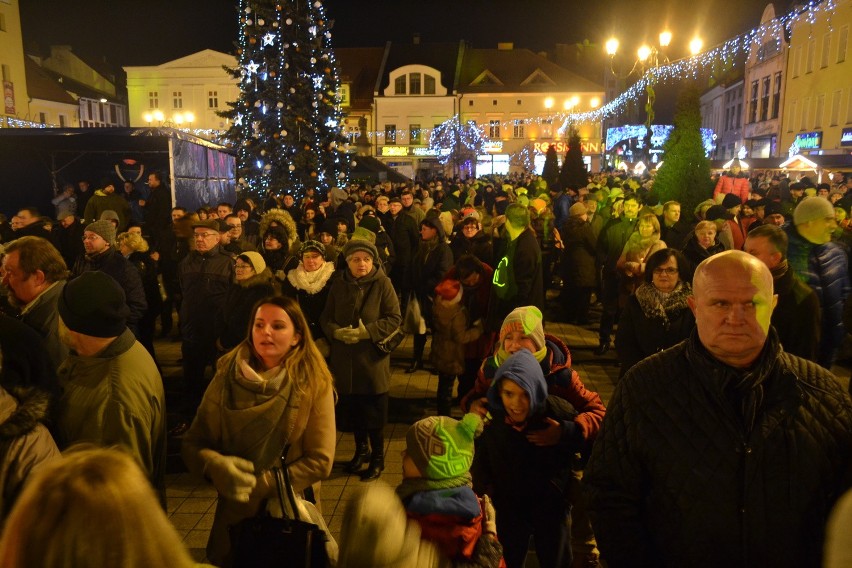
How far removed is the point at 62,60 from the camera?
6206 centimetres

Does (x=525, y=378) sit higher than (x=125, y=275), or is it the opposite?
(x=125, y=275)

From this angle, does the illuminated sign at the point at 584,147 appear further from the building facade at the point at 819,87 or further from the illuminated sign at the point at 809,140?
the illuminated sign at the point at 809,140

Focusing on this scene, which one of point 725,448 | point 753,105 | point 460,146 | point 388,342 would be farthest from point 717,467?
point 753,105

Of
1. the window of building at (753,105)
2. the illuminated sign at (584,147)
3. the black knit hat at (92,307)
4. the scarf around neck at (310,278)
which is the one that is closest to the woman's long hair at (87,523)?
the black knit hat at (92,307)

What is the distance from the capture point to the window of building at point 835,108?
32406mm

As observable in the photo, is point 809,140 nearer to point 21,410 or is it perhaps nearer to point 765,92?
point 765,92

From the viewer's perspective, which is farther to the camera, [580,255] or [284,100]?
[284,100]

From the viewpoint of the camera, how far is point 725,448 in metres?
2.26

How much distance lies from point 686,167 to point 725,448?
12.4 m

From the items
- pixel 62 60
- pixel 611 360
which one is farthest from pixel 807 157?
pixel 62 60

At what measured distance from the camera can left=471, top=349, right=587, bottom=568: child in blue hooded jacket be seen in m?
3.51

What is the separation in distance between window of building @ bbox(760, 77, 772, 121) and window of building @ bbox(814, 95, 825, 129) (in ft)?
31.4

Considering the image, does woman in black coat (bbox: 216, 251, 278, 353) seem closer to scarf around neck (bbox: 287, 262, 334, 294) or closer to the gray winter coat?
scarf around neck (bbox: 287, 262, 334, 294)

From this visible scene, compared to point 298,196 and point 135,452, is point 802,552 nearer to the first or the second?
point 135,452
